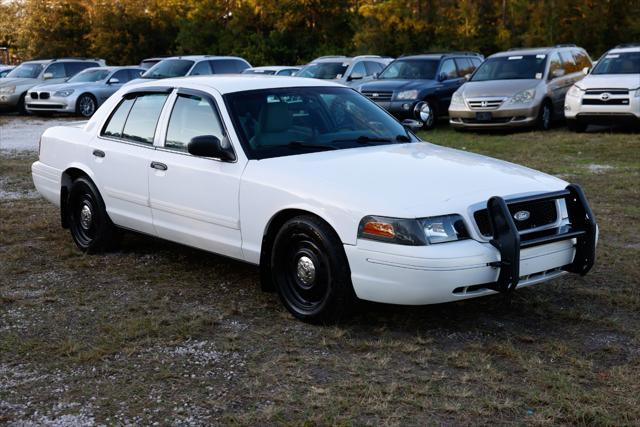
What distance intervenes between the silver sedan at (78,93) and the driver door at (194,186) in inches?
682

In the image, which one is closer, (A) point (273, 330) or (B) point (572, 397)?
(B) point (572, 397)

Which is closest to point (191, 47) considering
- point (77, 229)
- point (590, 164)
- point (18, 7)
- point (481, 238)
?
point (18, 7)

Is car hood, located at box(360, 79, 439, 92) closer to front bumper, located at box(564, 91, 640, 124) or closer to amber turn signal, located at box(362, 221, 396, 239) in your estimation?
front bumper, located at box(564, 91, 640, 124)

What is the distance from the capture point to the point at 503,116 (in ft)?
52.8

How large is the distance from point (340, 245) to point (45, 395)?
1.83 m

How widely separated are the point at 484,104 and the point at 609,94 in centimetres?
223

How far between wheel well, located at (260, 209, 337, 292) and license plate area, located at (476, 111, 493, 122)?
11334 millimetres

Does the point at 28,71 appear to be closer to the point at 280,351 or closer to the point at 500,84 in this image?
the point at 500,84

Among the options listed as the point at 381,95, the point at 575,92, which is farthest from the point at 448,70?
the point at 575,92

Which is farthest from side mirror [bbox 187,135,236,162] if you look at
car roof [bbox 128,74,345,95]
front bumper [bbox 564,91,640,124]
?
front bumper [bbox 564,91,640,124]

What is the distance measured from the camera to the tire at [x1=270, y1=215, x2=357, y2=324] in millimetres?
5102

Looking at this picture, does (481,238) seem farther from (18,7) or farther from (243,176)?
(18,7)

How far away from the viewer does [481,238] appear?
195 inches

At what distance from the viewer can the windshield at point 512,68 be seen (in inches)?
664
